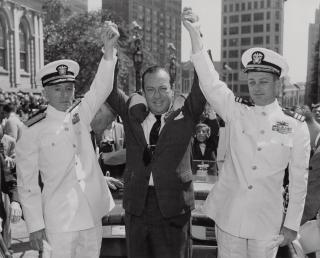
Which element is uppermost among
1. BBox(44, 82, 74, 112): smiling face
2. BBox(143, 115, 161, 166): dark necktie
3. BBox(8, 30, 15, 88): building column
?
BBox(8, 30, 15, 88): building column

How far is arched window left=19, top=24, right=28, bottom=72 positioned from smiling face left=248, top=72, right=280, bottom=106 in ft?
120

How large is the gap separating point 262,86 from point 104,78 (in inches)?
47.3

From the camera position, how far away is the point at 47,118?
10.9ft

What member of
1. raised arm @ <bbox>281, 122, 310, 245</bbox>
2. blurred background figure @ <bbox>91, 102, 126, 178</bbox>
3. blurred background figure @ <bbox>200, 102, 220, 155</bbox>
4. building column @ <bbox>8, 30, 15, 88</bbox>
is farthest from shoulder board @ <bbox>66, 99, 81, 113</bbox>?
building column @ <bbox>8, 30, 15, 88</bbox>

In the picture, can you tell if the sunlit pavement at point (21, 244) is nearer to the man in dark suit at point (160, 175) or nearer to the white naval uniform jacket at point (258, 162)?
the man in dark suit at point (160, 175)

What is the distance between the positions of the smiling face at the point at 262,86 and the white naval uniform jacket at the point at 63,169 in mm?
1090

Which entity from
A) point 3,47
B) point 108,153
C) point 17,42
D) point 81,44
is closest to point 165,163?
point 108,153

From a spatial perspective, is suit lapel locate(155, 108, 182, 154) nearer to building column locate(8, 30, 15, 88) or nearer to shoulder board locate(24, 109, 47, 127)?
shoulder board locate(24, 109, 47, 127)

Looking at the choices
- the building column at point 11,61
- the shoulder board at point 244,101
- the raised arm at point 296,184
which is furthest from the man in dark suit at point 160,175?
the building column at point 11,61

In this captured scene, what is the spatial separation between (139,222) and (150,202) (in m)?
0.18

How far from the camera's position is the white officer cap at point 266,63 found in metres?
3.11

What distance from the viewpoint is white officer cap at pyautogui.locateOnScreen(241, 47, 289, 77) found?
311cm

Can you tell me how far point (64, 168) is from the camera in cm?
322

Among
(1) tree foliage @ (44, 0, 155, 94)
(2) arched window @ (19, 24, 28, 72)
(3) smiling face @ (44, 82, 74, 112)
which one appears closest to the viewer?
(3) smiling face @ (44, 82, 74, 112)
